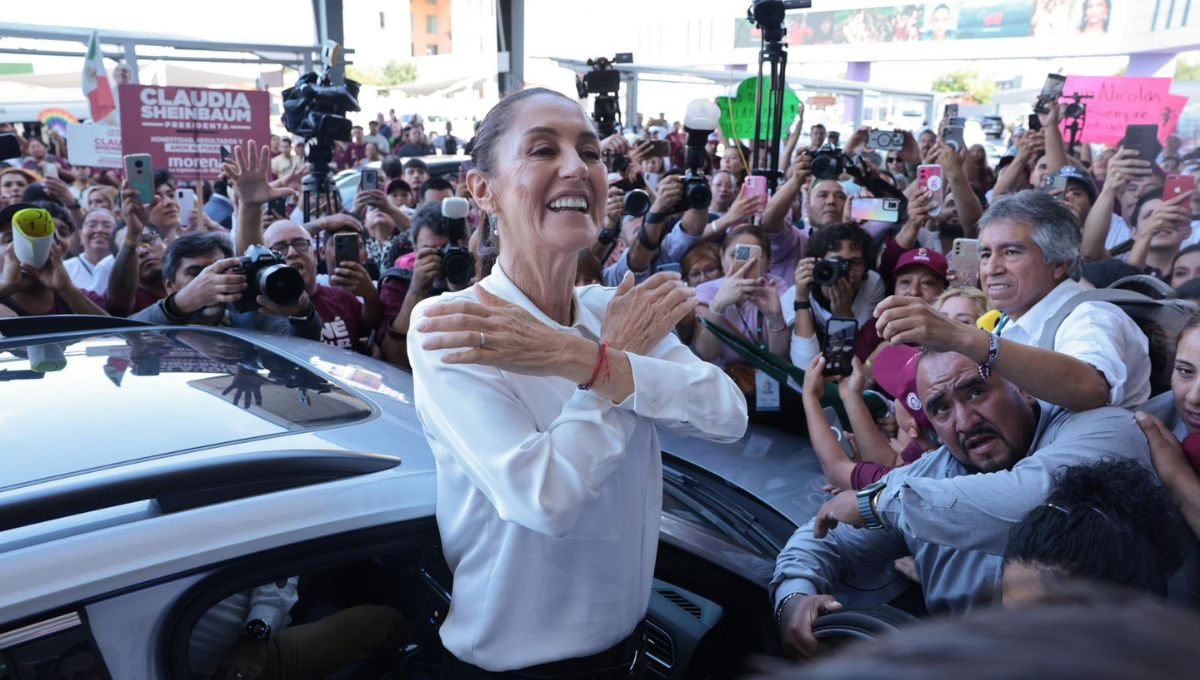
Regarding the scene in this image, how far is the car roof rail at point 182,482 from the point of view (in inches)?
49.5

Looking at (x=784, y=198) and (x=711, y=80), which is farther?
(x=711, y=80)

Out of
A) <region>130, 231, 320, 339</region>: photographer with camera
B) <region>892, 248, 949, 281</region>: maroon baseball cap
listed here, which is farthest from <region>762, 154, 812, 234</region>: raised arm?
<region>130, 231, 320, 339</region>: photographer with camera

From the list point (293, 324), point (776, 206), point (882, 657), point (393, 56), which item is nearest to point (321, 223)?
point (293, 324)

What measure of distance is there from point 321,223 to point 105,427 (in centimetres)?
363

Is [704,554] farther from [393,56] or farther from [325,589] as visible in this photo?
[393,56]

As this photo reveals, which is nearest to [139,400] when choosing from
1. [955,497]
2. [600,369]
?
[600,369]

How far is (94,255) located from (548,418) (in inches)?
192

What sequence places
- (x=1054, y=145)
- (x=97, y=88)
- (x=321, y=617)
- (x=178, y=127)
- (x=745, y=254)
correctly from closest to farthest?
1. (x=321, y=617)
2. (x=745, y=254)
3. (x=1054, y=145)
4. (x=178, y=127)
5. (x=97, y=88)

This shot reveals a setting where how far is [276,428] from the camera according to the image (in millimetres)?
1666

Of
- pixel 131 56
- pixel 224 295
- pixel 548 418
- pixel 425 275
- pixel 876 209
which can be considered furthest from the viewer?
pixel 131 56

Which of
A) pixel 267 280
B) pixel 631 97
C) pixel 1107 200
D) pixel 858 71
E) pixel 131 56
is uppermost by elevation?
pixel 858 71

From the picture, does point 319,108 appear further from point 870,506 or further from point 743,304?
point 870,506

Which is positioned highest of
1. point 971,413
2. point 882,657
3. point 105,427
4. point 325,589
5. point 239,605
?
point 882,657

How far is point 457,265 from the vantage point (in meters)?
3.12
